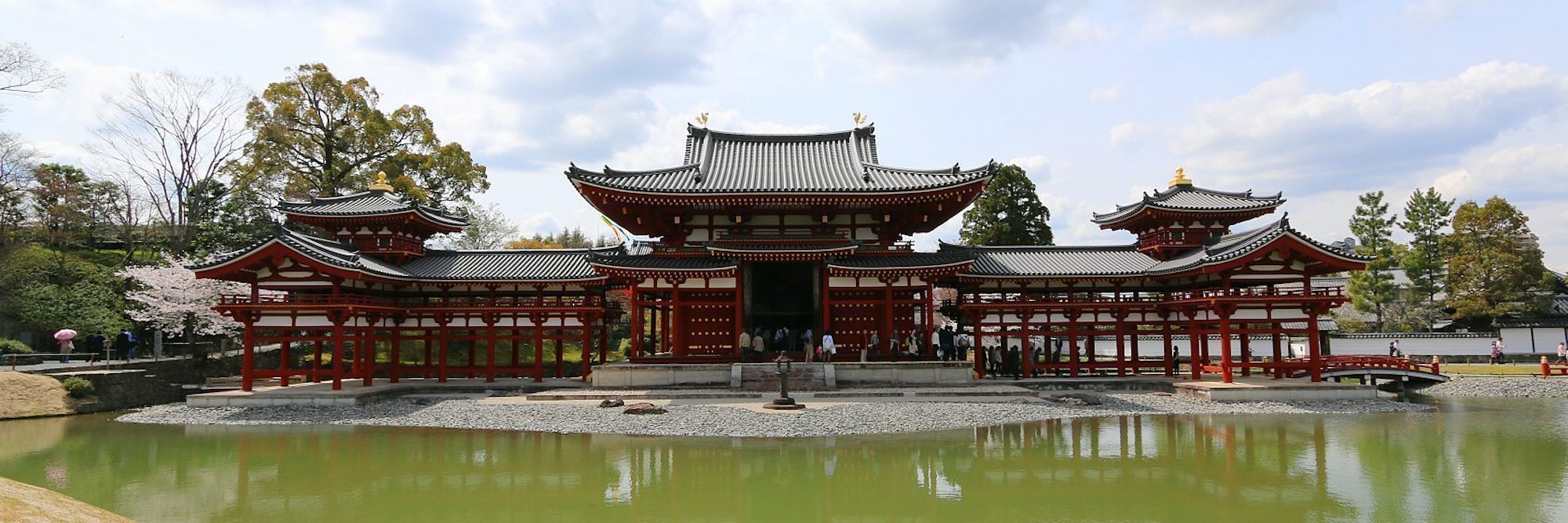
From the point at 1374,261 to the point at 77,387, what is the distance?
166 ft

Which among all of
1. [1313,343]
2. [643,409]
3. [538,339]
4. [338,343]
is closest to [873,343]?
[643,409]

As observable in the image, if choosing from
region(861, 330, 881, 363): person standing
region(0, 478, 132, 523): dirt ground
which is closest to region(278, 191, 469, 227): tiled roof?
region(861, 330, 881, 363): person standing

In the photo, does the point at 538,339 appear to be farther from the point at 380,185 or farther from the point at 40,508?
the point at 40,508

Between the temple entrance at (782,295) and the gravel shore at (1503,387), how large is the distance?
60.1ft

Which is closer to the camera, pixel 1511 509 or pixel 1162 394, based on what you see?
pixel 1511 509

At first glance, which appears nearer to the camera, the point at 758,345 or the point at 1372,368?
the point at 758,345

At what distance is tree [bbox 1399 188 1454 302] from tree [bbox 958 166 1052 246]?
58.6 feet

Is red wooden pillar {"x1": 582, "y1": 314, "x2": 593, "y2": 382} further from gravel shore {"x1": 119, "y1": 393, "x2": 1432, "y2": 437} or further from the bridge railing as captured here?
the bridge railing

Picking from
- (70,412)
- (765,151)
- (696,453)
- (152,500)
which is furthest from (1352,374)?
(70,412)

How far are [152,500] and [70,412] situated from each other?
14.7 meters

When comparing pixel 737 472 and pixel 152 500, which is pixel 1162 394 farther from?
pixel 152 500

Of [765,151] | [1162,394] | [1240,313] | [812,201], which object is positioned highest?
[765,151]

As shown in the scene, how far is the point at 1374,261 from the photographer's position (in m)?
39.4

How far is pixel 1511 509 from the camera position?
8.59 m
